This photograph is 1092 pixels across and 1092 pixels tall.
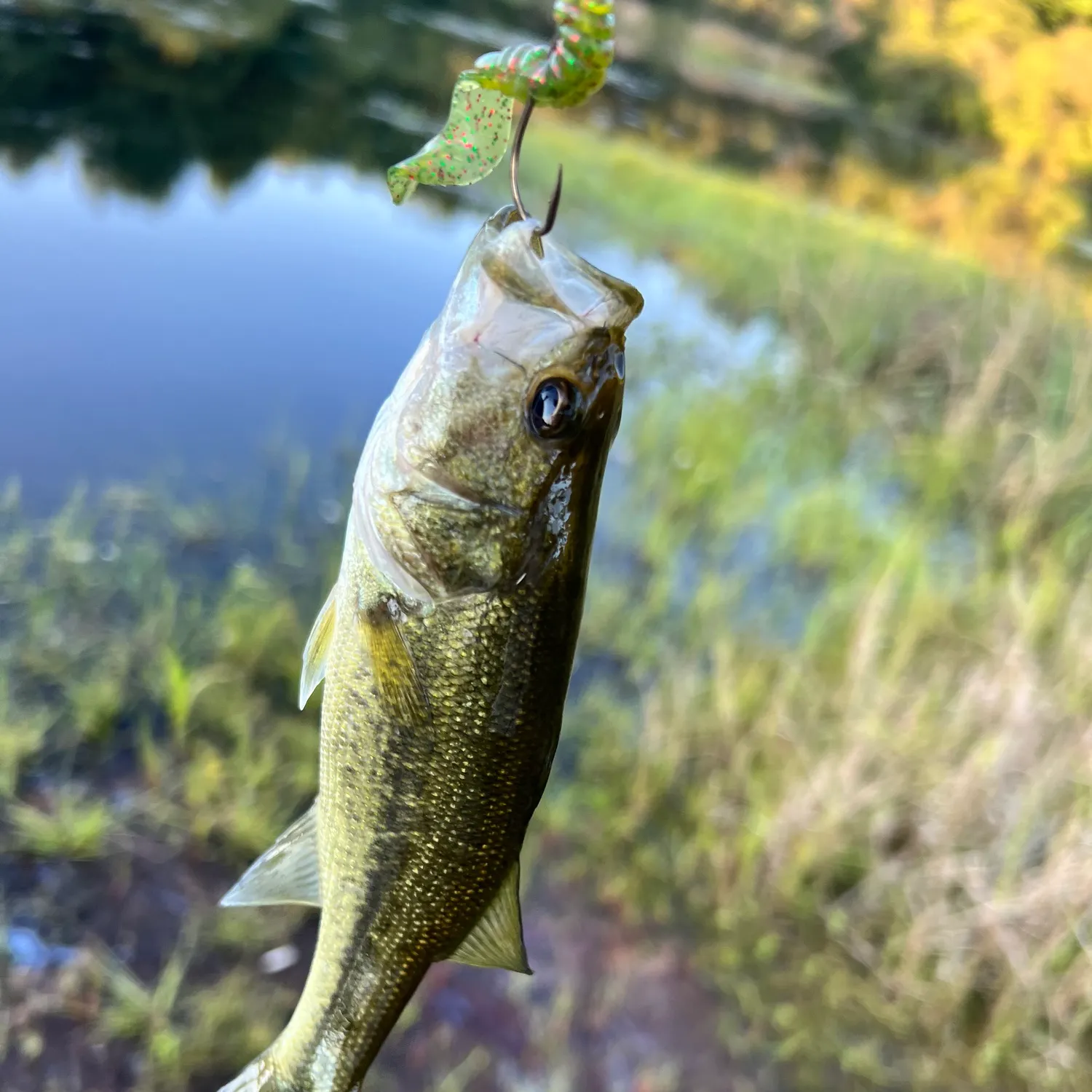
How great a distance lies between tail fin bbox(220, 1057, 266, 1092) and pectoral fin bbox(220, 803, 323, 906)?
1.00 ft

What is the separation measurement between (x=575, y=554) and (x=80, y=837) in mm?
2962

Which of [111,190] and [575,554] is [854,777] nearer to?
[575,554]

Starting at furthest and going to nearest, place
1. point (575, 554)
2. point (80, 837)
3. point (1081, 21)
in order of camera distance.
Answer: point (1081, 21) → point (80, 837) → point (575, 554)

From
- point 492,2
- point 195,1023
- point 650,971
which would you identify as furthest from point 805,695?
point 492,2

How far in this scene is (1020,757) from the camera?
3543mm

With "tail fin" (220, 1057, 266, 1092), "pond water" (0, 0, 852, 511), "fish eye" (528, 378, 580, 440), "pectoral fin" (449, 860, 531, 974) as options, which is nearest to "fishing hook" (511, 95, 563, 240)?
"fish eye" (528, 378, 580, 440)

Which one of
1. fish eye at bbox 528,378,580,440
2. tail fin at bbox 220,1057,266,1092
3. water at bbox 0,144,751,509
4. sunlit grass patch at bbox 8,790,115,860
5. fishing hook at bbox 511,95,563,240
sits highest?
fishing hook at bbox 511,95,563,240

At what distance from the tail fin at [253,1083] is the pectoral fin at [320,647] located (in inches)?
27.5

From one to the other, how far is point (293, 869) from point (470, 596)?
635mm

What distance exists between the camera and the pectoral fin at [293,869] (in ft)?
4.89

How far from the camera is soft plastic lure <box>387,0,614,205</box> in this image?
94 centimetres

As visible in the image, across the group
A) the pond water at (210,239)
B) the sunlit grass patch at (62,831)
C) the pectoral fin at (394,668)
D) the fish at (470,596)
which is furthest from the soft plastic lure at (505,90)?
the pond water at (210,239)

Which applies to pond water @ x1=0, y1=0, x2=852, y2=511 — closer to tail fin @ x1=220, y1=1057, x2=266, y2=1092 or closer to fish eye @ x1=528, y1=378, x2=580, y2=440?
tail fin @ x1=220, y1=1057, x2=266, y2=1092

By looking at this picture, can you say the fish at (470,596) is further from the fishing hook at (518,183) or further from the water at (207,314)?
the water at (207,314)
